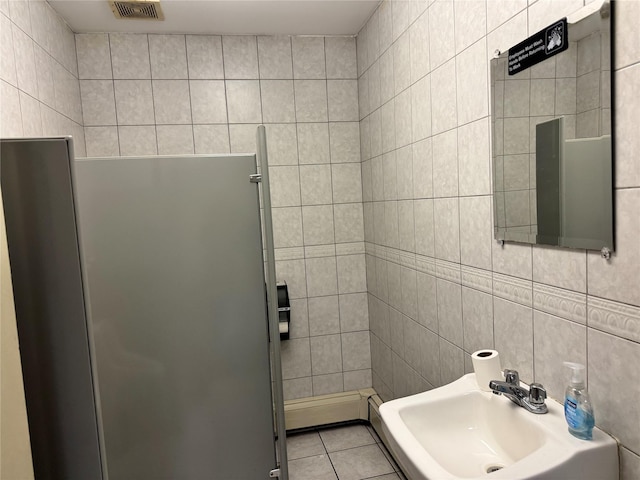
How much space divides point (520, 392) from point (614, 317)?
37 centimetres

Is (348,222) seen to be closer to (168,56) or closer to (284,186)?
(284,186)

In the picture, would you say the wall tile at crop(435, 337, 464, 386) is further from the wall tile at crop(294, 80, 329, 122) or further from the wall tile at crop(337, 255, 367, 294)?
the wall tile at crop(294, 80, 329, 122)

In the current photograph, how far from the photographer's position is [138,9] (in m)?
2.27

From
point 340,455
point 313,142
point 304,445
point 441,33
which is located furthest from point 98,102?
point 340,455

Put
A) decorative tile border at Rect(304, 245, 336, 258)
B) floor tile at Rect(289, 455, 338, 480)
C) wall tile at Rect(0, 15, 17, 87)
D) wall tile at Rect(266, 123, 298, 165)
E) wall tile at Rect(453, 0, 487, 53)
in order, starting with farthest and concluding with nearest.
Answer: decorative tile border at Rect(304, 245, 336, 258) → wall tile at Rect(266, 123, 298, 165) → floor tile at Rect(289, 455, 338, 480) → wall tile at Rect(0, 15, 17, 87) → wall tile at Rect(453, 0, 487, 53)

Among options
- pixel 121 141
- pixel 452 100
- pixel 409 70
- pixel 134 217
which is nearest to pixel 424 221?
pixel 452 100

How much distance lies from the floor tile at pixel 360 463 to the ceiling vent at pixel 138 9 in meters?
2.73

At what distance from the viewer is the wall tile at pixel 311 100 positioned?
279 cm

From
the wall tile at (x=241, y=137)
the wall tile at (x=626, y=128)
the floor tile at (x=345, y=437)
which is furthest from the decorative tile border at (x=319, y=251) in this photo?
the wall tile at (x=626, y=128)

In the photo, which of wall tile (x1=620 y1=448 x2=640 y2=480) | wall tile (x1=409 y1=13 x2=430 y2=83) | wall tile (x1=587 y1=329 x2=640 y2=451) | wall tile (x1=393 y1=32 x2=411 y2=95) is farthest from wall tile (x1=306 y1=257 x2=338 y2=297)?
wall tile (x1=620 y1=448 x2=640 y2=480)

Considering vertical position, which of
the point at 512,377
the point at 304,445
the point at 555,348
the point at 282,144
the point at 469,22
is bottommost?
the point at 304,445

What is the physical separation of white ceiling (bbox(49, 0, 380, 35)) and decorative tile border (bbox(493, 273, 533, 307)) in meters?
1.71

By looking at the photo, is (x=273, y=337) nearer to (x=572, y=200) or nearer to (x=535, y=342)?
(x=535, y=342)

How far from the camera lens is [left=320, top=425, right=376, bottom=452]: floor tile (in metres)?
2.73
